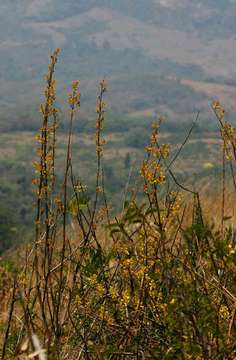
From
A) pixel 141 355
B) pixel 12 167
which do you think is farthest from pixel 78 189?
pixel 12 167

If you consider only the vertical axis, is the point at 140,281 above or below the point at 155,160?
below

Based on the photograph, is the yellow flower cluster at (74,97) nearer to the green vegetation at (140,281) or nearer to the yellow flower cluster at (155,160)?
the green vegetation at (140,281)

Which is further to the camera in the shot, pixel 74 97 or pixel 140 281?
pixel 74 97

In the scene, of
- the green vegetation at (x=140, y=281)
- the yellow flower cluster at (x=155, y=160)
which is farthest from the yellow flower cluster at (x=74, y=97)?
the yellow flower cluster at (x=155, y=160)

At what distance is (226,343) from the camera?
1.89 meters

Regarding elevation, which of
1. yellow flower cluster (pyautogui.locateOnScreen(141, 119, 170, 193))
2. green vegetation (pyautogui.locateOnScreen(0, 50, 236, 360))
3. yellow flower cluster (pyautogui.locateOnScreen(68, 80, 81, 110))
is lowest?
green vegetation (pyautogui.locateOnScreen(0, 50, 236, 360))

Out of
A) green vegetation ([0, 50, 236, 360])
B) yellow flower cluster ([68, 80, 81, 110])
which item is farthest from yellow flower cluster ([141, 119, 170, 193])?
yellow flower cluster ([68, 80, 81, 110])

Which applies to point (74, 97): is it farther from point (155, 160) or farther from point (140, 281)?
point (140, 281)

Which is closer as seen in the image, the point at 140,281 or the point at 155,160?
the point at 140,281

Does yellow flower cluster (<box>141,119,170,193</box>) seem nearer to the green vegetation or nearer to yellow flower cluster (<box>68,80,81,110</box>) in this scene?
the green vegetation

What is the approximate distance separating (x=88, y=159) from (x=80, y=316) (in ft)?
497

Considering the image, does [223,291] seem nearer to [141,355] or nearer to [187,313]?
[187,313]

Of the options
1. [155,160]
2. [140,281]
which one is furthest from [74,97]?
[140,281]

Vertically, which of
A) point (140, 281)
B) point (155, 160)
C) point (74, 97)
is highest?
point (74, 97)
